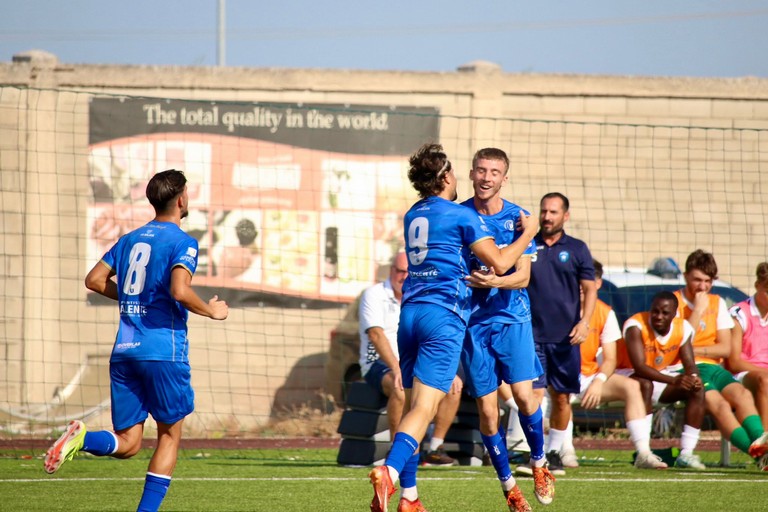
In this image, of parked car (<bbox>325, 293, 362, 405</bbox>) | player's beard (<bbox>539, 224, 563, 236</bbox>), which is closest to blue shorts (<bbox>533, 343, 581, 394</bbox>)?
player's beard (<bbox>539, 224, 563, 236</bbox>)

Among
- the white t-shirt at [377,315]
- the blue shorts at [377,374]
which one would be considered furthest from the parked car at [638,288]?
the blue shorts at [377,374]

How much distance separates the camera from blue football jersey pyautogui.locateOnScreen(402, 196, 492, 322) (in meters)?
6.30

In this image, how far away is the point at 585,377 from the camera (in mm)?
10328

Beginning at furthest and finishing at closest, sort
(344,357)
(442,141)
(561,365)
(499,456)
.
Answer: (442,141)
(344,357)
(561,365)
(499,456)

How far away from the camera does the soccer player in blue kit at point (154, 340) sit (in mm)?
5875

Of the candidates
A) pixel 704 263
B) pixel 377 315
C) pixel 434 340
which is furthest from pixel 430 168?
pixel 704 263

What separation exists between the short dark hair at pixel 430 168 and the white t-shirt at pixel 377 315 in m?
3.69

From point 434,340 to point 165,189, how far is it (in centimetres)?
167

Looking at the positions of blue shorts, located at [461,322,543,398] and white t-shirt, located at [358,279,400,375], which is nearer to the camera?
blue shorts, located at [461,322,543,398]

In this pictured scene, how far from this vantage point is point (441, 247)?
6.31m

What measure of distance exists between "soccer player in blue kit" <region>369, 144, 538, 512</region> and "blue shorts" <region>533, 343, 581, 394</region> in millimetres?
2978

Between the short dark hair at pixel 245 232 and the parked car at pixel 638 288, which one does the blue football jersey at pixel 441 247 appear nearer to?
the parked car at pixel 638 288

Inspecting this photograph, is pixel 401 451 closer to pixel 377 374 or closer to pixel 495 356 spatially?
pixel 495 356

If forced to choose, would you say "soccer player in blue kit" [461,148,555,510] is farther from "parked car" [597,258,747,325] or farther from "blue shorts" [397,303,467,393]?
"parked car" [597,258,747,325]
